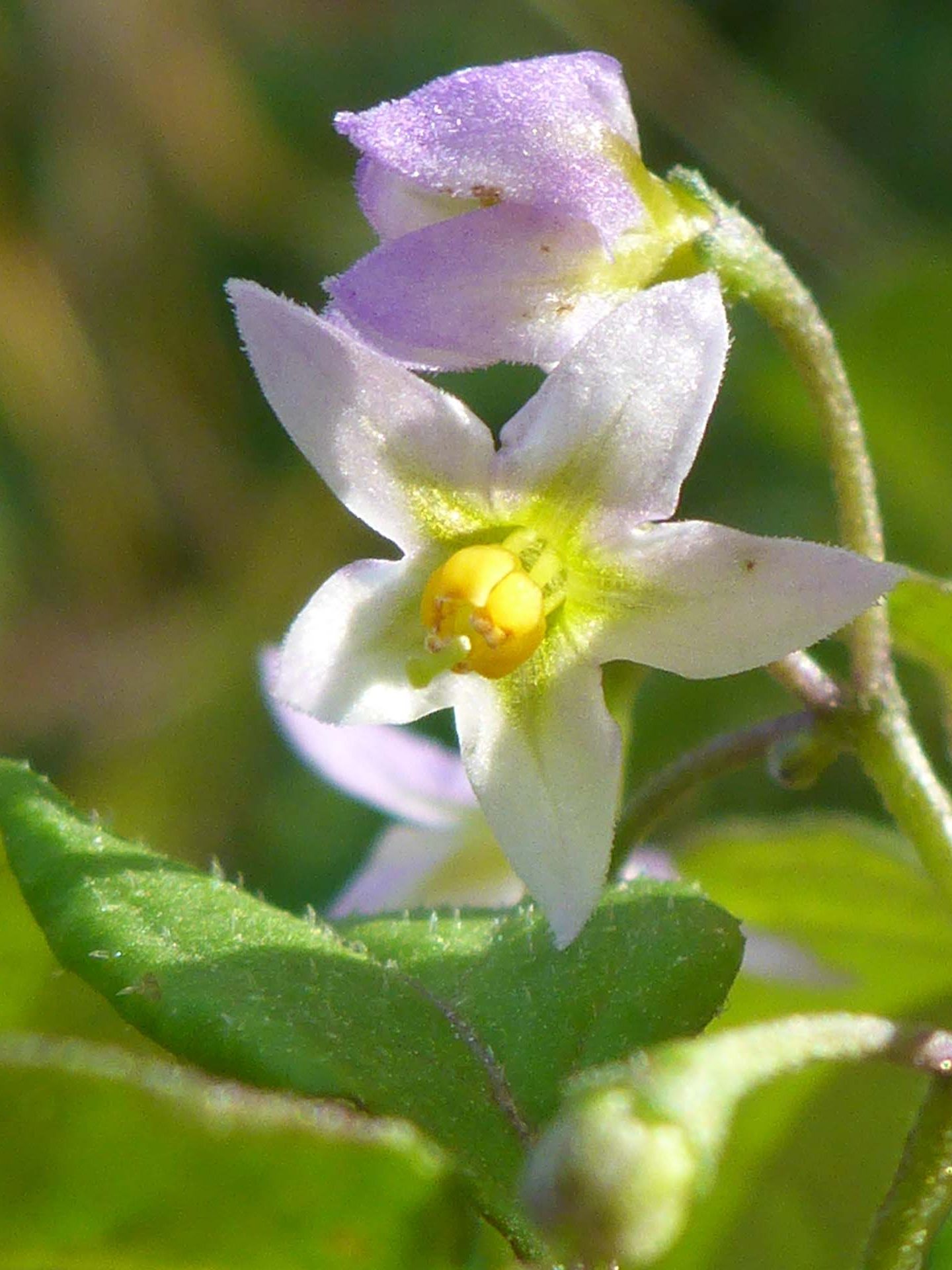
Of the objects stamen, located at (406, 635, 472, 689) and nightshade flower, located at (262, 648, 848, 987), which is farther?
nightshade flower, located at (262, 648, 848, 987)

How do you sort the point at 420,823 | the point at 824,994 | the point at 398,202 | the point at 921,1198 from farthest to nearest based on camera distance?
the point at 824,994
the point at 420,823
the point at 398,202
the point at 921,1198

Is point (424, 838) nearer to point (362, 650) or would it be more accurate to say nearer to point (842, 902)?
point (842, 902)

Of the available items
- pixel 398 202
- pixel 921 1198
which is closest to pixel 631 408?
pixel 398 202

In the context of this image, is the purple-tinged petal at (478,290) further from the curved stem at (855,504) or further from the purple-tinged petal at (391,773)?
the purple-tinged petal at (391,773)

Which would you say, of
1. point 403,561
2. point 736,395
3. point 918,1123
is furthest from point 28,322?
point 918,1123

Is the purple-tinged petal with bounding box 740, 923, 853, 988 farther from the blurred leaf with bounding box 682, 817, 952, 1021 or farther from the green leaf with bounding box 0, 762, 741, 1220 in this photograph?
the green leaf with bounding box 0, 762, 741, 1220

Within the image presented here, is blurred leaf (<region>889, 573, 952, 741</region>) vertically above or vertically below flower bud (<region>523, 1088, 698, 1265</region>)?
below

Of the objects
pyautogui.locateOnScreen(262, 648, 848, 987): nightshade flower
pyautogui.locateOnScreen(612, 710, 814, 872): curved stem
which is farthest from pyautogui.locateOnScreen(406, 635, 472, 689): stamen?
pyautogui.locateOnScreen(262, 648, 848, 987): nightshade flower
